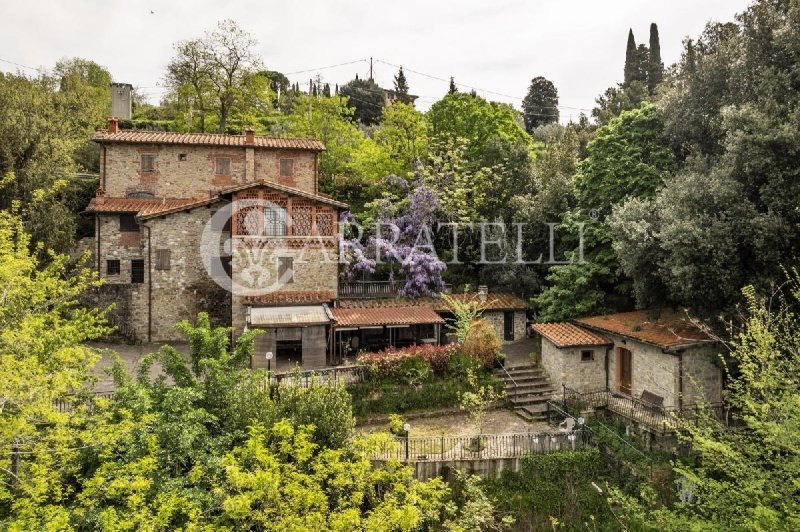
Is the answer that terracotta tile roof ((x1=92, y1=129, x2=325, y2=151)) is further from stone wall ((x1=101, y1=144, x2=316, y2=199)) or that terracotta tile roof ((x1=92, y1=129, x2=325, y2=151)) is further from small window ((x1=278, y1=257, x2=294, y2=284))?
small window ((x1=278, y1=257, x2=294, y2=284))

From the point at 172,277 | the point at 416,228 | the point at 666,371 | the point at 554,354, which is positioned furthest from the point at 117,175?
the point at 666,371

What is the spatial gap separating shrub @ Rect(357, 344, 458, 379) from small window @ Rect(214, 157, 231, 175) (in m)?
15.4

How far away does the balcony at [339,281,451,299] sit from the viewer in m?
26.9

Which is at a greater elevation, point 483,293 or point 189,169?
point 189,169

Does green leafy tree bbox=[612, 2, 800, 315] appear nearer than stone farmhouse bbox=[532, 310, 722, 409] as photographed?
Yes

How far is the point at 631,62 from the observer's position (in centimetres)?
5428

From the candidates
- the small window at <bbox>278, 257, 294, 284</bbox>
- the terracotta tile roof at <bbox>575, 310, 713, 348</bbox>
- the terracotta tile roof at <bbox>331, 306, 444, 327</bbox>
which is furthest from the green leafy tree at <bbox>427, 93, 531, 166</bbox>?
the terracotta tile roof at <bbox>575, 310, 713, 348</bbox>

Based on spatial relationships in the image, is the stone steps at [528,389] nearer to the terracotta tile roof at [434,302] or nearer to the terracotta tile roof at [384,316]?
the terracotta tile roof at [384,316]

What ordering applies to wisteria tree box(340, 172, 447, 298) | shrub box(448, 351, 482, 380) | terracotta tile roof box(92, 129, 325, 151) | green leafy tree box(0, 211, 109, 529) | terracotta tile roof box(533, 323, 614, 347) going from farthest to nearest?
terracotta tile roof box(92, 129, 325, 151), wisteria tree box(340, 172, 447, 298), terracotta tile roof box(533, 323, 614, 347), shrub box(448, 351, 482, 380), green leafy tree box(0, 211, 109, 529)

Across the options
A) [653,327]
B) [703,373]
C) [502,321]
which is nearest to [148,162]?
[502,321]

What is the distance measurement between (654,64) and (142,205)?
50041mm

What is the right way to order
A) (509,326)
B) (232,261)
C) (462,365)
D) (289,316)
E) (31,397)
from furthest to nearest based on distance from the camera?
(509,326), (232,261), (289,316), (462,365), (31,397)

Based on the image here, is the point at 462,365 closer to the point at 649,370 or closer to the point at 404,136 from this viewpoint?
the point at 649,370

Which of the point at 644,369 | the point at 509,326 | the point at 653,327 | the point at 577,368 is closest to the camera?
the point at 644,369
